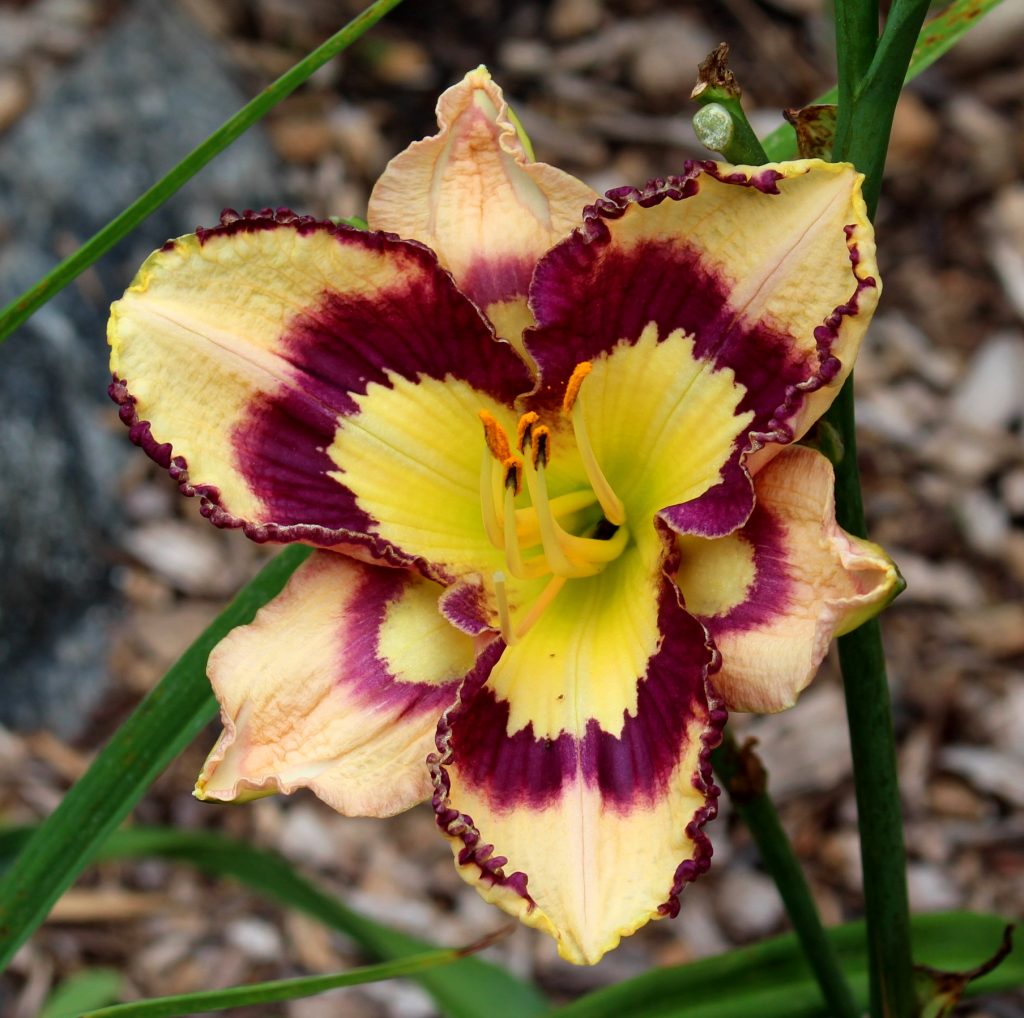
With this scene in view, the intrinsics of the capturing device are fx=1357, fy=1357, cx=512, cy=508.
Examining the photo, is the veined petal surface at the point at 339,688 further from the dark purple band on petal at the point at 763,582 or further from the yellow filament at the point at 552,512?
the dark purple band on petal at the point at 763,582

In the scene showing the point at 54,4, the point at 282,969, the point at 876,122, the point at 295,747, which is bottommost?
the point at 282,969

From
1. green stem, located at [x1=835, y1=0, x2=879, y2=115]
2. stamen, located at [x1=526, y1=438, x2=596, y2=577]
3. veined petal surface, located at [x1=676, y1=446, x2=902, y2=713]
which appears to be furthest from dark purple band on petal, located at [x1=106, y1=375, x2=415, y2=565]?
green stem, located at [x1=835, y1=0, x2=879, y2=115]

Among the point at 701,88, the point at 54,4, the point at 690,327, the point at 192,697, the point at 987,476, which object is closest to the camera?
the point at 701,88

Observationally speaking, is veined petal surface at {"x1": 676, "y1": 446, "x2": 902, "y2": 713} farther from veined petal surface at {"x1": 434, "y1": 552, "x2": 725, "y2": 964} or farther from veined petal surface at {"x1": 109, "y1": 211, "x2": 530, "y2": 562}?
veined petal surface at {"x1": 109, "y1": 211, "x2": 530, "y2": 562}

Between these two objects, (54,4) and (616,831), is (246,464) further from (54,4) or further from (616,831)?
(54,4)

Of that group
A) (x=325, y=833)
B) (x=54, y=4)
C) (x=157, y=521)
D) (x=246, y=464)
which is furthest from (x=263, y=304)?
(x=54, y=4)

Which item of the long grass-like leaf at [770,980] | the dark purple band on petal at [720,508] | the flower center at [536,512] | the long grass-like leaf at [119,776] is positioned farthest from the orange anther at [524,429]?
the long grass-like leaf at [770,980]
